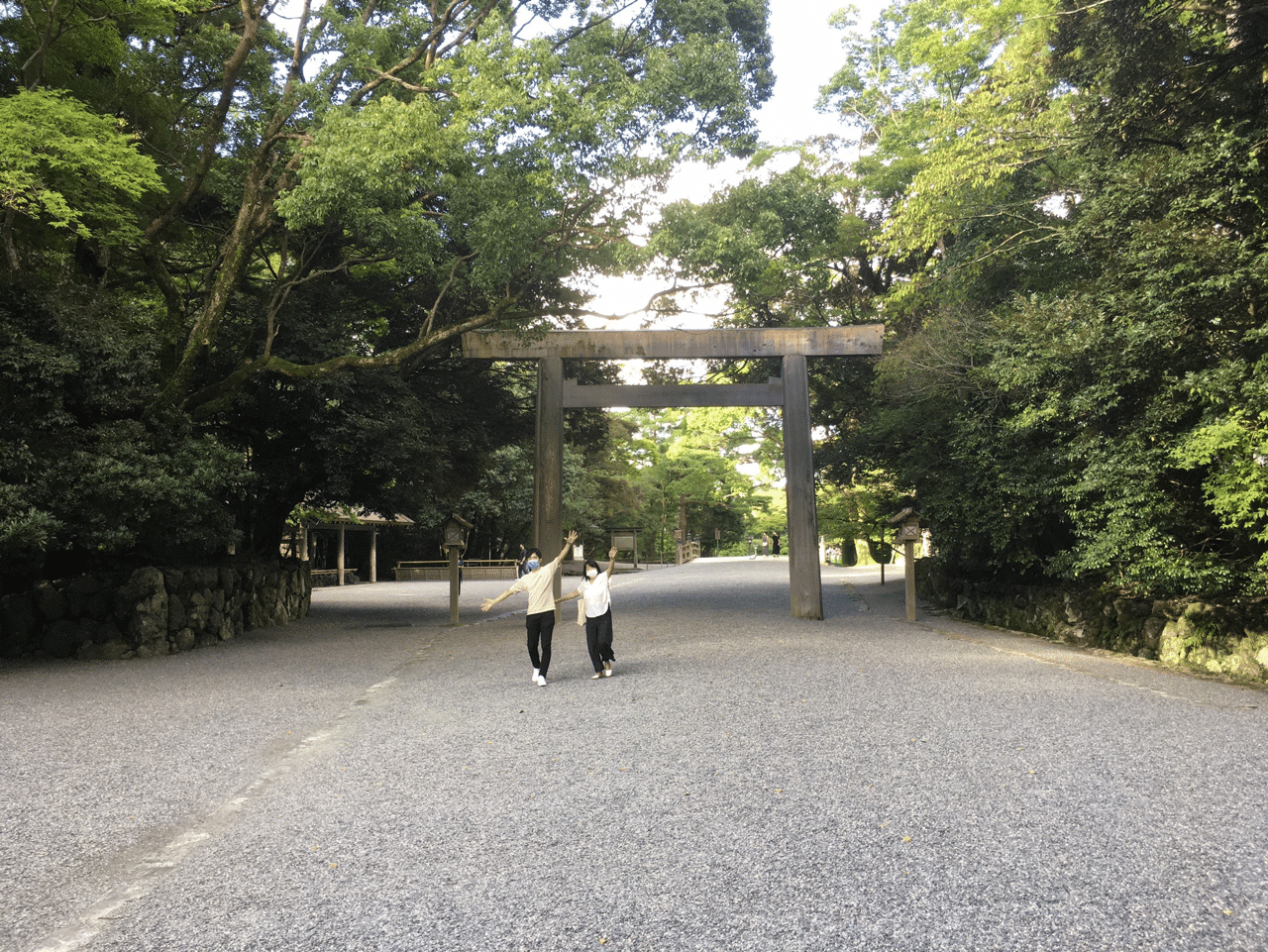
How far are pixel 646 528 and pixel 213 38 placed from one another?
111 feet

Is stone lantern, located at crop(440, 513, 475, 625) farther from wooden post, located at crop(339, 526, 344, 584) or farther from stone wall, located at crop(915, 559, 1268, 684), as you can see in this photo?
wooden post, located at crop(339, 526, 344, 584)

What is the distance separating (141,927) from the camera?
320 cm

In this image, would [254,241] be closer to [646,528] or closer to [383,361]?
[383,361]

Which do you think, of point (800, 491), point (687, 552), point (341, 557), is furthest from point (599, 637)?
point (687, 552)

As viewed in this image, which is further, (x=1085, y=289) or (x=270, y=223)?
(x=270, y=223)

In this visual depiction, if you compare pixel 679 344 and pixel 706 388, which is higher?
pixel 679 344

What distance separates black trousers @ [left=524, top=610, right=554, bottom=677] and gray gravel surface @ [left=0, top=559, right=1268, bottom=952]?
1.17 ft

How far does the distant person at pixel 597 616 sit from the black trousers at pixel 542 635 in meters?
0.45

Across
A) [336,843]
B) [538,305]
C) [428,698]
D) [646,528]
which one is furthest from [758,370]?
[646,528]

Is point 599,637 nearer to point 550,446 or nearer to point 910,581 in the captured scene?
point 550,446

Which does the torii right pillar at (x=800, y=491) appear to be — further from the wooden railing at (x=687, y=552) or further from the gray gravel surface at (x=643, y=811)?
the wooden railing at (x=687, y=552)

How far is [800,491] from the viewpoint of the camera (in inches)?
568

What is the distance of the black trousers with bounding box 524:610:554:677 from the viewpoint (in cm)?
Answer: 855

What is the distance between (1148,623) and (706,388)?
23.9ft
